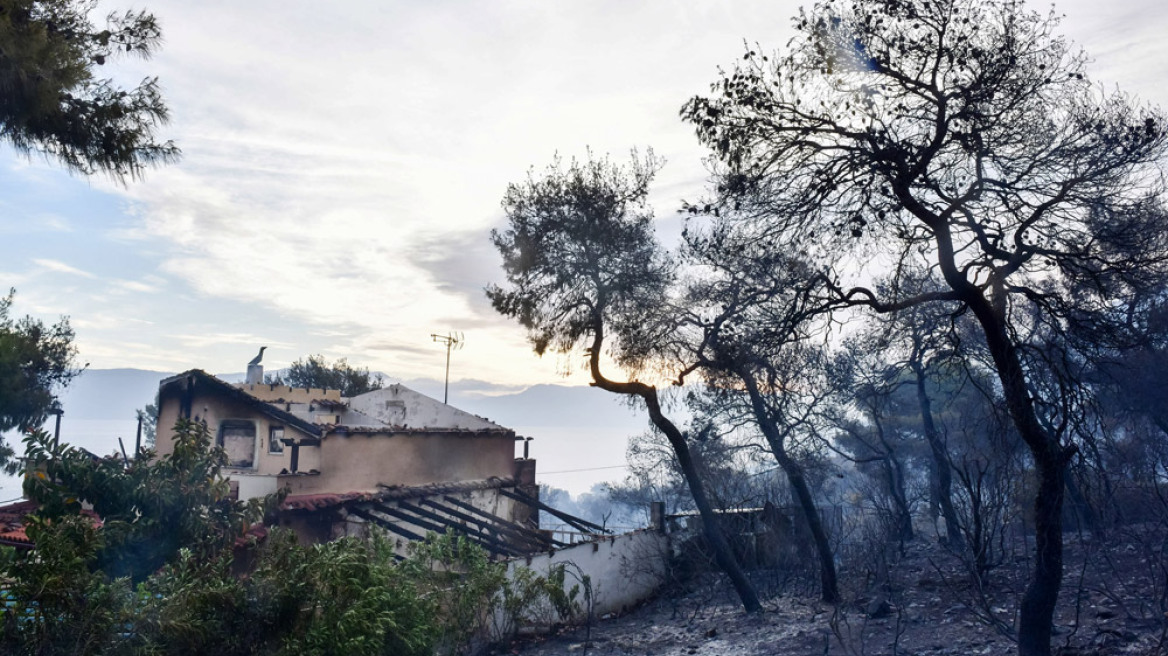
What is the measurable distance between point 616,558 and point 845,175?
14.1 metres

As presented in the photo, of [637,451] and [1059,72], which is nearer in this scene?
[1059,72]

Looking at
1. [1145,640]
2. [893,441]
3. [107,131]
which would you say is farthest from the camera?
[893,441]

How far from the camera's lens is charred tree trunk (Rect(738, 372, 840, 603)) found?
50.7 ft

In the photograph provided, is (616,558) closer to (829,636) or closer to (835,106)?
(829,636)

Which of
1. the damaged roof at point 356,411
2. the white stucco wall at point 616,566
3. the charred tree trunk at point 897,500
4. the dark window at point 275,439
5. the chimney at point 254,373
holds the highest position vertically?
the chimney at point 254,373

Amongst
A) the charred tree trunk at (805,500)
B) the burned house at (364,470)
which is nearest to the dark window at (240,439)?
the burned house at (364,470)

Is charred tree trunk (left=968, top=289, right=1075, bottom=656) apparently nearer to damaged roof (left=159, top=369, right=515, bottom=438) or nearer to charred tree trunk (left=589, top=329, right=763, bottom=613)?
charred tree trunk (left=589, top=329, right=763, bottom=613)

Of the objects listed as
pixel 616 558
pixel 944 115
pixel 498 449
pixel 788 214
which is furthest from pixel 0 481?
pixel 944 115

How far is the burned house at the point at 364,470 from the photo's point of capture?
20.0 metres

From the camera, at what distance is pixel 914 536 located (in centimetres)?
2645

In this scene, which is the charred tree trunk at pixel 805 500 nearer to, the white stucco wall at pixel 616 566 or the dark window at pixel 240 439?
the white stucco wall at pixel 616 566

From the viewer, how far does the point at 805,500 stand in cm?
1609

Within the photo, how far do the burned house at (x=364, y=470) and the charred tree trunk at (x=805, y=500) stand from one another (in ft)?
26.0

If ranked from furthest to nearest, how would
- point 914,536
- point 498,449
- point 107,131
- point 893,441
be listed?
1. point 893,441
2. point 498,449
3. point 914,536
4. point 107,131
